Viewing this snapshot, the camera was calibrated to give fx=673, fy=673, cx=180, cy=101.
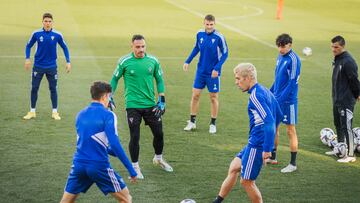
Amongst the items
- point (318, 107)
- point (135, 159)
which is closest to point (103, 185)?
point (135, 159)

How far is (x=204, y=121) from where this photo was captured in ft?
52.9

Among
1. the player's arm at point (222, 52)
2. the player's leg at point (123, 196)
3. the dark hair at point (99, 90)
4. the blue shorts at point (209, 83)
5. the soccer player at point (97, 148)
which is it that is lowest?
the player's leg at point (123, 196)

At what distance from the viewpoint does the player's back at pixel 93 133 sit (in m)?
8.59

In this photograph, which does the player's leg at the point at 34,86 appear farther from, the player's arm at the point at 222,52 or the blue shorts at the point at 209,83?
the player's arm at the point at 222,52

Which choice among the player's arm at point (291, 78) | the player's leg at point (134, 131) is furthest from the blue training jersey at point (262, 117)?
the player's leg at point (134, 131)

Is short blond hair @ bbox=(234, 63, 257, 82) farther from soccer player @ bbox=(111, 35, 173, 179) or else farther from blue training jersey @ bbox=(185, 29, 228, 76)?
blue training jersey @ bbox=(185, 29, 228, 76)

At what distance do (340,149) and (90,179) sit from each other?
6.20 metres

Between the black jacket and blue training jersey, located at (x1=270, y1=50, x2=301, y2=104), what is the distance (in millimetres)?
1110

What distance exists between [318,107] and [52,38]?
721 cm

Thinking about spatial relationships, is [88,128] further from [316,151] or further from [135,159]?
[316,151]

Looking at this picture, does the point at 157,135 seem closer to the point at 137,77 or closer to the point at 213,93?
the point at 137,77

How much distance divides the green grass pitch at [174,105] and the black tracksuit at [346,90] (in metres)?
0.70

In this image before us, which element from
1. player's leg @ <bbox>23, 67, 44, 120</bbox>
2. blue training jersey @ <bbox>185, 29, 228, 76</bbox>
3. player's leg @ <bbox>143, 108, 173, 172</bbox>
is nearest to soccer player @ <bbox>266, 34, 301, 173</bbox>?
player's leg @ <bbox>143, 108, 173, 172</bbox>

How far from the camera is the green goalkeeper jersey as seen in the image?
11.7 meters
